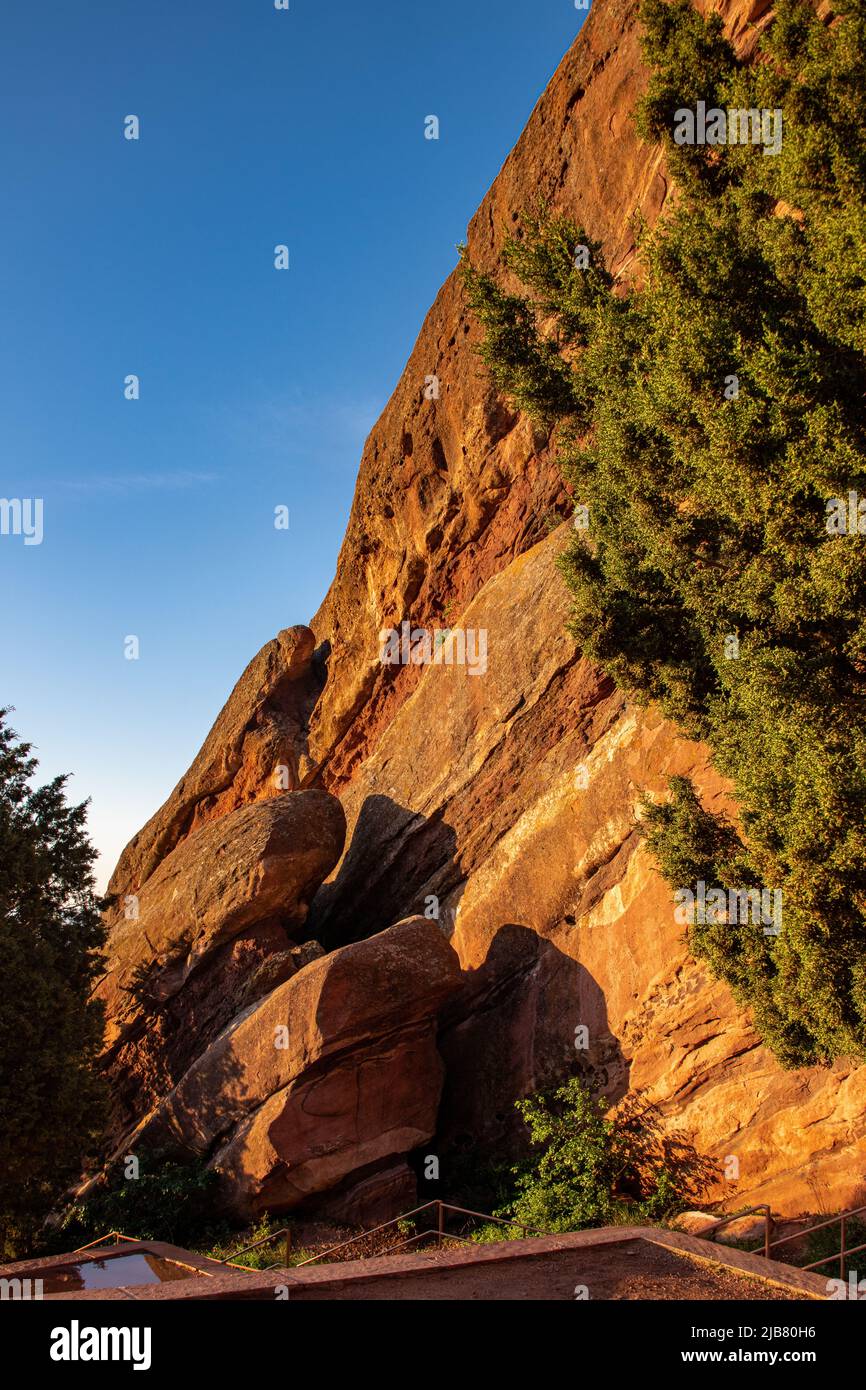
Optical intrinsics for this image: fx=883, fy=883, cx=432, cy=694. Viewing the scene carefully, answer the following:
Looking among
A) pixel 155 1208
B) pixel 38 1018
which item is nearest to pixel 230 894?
pixel 38 1018

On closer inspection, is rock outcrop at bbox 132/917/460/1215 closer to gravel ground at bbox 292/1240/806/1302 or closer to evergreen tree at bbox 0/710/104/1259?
evergreen tree at bbox 0/710/104/1259

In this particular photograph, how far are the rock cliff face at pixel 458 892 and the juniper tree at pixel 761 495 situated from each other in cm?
251

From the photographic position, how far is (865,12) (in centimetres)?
1091

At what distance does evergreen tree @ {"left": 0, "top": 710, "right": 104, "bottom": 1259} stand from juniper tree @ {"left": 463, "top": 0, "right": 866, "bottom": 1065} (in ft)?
41.7

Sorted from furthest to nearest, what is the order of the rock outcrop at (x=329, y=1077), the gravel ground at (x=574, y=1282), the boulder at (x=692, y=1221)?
the rock outcrop at (x=329, y=1077) → the boulder at (x=692, y=1221) → the gravel ground at (x=574, y=1282)

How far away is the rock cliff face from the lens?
16.2 m

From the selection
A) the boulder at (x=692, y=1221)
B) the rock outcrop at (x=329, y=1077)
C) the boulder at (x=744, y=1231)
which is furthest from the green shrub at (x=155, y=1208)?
the boulder at (x=744, y=1231)

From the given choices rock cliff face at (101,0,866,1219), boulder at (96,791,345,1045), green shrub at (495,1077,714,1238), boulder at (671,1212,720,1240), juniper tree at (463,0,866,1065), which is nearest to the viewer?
juniper tree at (463,0,866,1065)

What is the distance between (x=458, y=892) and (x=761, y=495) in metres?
12.7

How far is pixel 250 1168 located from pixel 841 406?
16.6 m

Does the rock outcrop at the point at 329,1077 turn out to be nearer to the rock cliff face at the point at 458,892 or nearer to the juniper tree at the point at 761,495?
the rock cliff face at the point at 458,892

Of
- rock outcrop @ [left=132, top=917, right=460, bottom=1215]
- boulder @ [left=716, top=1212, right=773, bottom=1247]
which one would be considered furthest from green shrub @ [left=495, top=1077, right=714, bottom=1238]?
rock outcrop @ [left=132, top=917, right=460, bottom=1215]

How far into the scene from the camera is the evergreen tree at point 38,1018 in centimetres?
1714

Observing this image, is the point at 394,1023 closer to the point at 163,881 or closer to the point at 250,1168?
the point at 250,1168
